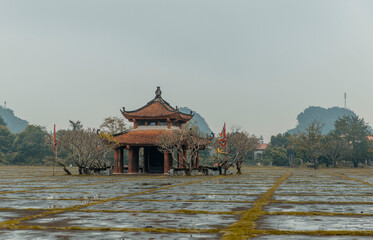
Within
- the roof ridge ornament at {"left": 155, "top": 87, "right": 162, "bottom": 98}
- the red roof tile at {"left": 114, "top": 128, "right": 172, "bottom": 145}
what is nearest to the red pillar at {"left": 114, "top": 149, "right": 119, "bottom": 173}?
the red roof tile at {"left": 114, "top": 128, "right": 172, "bottom": 145}

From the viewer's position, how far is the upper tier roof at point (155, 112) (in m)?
53.3

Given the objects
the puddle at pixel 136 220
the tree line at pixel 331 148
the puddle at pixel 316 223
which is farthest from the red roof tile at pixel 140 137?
the tree line at pixel 331 148

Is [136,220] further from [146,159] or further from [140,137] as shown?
[146,159]

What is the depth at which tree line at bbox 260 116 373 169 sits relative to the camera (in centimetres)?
9388

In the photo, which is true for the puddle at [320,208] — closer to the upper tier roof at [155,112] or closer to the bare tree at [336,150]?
the upper tier roof at [155,112]

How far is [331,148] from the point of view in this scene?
309ft

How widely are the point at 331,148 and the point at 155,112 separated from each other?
5270 cm

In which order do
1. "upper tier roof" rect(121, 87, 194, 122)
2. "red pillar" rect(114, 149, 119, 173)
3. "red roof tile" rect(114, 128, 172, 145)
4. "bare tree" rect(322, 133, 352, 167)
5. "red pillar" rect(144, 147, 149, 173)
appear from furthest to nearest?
"bare tree" rect(322, 133, 352, 167)
"red pillar" rect(144, 147, 149, 173)
"upper tier roof" rect(121, 87, 194, 122)
"red pillar" rect(114, 149, 119, 173)
"red roof tile" rect(114, 128, 172, 145)

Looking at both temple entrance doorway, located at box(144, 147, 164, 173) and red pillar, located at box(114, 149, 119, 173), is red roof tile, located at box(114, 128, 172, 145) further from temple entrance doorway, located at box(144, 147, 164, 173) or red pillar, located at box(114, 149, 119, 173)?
temple entrance doorway, located at box(144, 147, 164, 173)

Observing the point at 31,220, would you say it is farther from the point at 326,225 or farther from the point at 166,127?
the point at 166,127

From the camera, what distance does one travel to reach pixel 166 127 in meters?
53.6

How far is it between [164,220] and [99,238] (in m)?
3.15

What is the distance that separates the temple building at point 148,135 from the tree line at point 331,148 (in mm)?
45833

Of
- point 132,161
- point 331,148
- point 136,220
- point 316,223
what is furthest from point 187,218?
point 331,148
